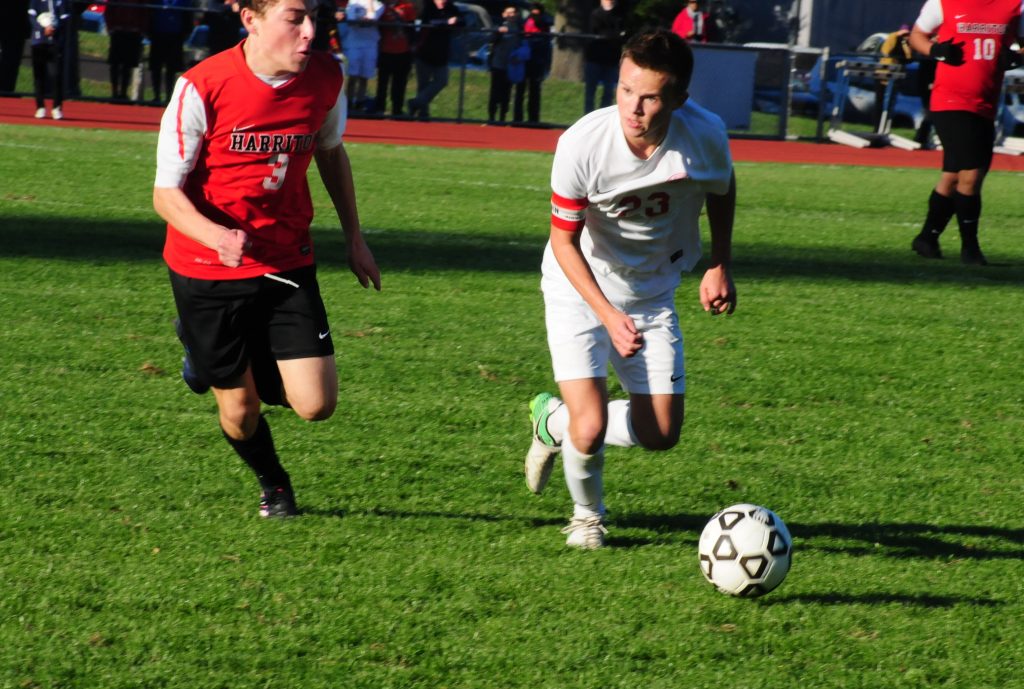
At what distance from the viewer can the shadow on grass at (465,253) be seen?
9.62m

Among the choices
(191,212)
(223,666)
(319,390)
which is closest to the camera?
(223,666)

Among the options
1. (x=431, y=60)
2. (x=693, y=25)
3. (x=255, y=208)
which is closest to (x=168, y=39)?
(x=431, y=60)

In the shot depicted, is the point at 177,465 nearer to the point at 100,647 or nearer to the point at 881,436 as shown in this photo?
the point at 100,647

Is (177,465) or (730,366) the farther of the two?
(730,366)

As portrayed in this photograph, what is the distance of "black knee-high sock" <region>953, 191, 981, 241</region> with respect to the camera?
1017cm

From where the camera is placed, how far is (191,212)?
4105 millimetres

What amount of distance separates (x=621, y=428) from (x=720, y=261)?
0.64m

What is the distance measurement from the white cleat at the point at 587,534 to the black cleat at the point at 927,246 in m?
7.08

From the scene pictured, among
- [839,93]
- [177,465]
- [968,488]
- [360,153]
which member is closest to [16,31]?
[360,153]

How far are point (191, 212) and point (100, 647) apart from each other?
4.15 feet

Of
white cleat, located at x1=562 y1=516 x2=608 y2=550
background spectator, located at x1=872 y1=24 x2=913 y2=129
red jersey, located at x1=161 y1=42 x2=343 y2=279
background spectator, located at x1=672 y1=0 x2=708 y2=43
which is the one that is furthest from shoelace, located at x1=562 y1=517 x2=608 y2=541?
background spectator, located at x1=672 y1=0 x2=708 y2=43

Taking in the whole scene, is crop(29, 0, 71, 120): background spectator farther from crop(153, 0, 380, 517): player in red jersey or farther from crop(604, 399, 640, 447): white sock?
crop(604, 399, 640, 447): white sock

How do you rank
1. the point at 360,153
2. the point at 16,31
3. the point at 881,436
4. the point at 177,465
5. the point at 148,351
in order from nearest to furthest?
1. the point at 177,465
2. the point at 881,436
3. the point at 148,351
4. the point at 360,153
5. the point at 16,31

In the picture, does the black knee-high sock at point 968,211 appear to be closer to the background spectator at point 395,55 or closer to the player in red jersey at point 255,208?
the player in red jersey at point 255,208
